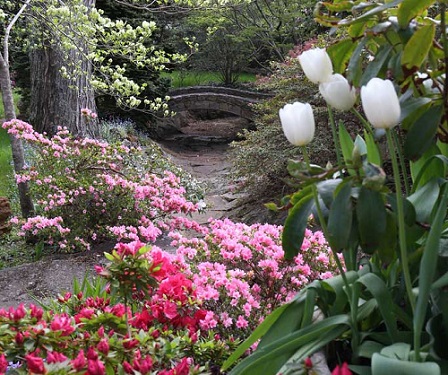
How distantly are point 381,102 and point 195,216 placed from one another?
657 centimetres

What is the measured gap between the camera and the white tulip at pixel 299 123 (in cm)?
149

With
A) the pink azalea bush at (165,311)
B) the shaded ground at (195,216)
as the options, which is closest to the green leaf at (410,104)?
the pink azalea bush at (165,311)

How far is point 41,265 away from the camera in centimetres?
513

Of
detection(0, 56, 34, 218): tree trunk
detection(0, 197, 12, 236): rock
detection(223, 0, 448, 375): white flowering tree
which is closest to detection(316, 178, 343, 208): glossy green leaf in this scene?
detection(223, 0, 448, 375): white flowering tree

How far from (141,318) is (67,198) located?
3.64 meters

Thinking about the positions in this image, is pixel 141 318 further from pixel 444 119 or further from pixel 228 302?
pixel 444 119

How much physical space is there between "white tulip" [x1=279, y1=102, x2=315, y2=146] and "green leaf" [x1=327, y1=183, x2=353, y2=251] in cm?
18

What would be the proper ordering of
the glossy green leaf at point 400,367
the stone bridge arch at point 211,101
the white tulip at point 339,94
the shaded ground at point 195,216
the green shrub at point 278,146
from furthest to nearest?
the stone bridge arch at point 211,101 < the green shrub at point 278,146 < the shaded ground at point 195,216 < the white tulip at point 339,94 < the glossy green leaf at point 400,367

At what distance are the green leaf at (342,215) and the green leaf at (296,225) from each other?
0.21 m

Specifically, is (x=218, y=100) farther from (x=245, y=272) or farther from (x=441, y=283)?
(x=441, y=283)

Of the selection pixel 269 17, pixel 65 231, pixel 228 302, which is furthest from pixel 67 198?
pixel 269 17

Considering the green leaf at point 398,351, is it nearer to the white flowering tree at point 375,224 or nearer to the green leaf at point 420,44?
the white flowering tree at point 375,224

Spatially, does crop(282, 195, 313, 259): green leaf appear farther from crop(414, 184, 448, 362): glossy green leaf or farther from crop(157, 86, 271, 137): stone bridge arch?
crop(157, 86, 271, 137): stone bridge arch

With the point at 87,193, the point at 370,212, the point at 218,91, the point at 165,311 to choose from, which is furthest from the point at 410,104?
the point at 218,91
